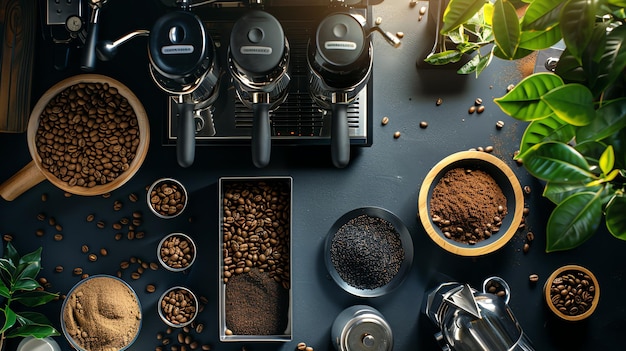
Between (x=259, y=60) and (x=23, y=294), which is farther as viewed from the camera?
(x=23, y=294)

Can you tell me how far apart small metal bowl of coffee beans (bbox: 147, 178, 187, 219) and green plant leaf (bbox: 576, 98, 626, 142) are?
88cm

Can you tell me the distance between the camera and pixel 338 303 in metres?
1.36

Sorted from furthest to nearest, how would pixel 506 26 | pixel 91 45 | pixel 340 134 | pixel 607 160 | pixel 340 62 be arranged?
pixel 91 45 < pixel 340 134 < pixel 340 62 < pixel 506 26 < pixel 607 160

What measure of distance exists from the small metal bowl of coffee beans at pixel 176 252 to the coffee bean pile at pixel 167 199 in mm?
59

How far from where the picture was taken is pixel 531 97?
821 mm

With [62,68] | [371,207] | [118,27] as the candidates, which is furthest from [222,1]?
[371,207]

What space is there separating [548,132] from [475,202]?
0.44 metres

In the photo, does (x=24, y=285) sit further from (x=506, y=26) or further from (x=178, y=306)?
(x=506, y=26)

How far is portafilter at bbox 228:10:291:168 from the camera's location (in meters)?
1.03

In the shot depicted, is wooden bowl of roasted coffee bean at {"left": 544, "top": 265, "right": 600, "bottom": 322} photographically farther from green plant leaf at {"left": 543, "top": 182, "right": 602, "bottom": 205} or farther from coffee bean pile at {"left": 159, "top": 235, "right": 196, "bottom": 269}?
coffee bean pile at {"left": 159, "top": 235, "right": 196, "bottom": 269}

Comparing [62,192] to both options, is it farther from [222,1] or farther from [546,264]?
[546,264]

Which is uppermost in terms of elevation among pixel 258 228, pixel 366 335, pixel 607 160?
pixel 607 160

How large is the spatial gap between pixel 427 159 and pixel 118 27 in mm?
811

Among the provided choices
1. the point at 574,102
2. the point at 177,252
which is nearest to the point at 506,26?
the point at 574,102
